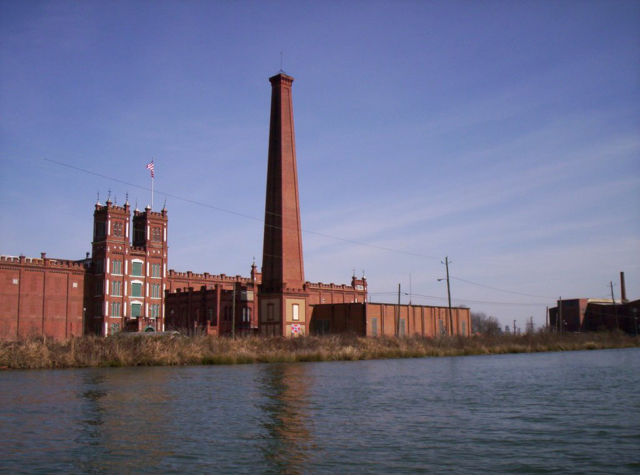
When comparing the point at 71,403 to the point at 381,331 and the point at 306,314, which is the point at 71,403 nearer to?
the point at 306,314

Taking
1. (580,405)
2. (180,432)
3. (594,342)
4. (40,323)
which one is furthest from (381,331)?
(180,432)

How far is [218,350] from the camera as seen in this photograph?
1658 inches

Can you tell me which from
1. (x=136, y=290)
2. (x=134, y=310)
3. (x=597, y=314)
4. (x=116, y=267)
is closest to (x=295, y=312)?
(x=134, y=310)

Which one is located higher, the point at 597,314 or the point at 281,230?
the point at 281,230

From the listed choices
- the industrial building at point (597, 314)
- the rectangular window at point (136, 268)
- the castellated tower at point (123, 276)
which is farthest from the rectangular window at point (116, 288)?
the industrial building at point (597, 314)

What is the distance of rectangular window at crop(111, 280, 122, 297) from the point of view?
71562mm

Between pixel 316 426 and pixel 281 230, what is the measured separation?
4454cm

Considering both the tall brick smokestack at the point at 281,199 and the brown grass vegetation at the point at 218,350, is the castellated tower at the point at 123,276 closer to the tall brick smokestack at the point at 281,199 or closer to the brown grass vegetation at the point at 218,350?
the tall brick smokestack at the point at 281,199

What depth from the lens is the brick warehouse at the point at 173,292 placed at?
61188 mm

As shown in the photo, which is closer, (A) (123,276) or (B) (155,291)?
(A) (123,276)

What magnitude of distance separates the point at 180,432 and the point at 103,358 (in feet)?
79.0

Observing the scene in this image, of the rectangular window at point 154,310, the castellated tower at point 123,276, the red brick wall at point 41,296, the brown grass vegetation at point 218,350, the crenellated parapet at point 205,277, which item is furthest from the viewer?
the crenellated parapet at point 205,277

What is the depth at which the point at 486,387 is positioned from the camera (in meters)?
26.0

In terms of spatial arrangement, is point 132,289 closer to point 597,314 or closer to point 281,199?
point 281,199
